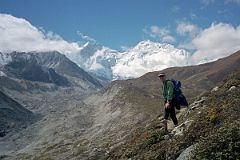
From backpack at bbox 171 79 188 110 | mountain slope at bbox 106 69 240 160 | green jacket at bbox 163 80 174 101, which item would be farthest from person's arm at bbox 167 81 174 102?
mountain slope at bbox 106 69 240 160

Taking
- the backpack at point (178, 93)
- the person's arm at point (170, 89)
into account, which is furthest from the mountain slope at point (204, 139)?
the person's arm at point (170, 89)

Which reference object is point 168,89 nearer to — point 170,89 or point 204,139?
point 170,89

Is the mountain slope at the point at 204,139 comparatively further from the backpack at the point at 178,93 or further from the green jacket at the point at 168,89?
the green jacket at the point at 168,89

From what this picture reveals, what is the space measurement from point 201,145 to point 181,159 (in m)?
1.89

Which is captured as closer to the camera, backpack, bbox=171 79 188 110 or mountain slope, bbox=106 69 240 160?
mountain slope, bbox=106 69 240 160

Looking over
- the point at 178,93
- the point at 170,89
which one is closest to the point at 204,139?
the point at 170,89

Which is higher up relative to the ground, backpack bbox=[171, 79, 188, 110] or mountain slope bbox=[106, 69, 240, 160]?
backpack bbox=[171, 79, 188, 110]

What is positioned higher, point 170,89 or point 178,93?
point 170,89

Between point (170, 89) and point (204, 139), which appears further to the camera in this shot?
point (170, 89)

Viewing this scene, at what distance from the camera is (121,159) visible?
982 inches

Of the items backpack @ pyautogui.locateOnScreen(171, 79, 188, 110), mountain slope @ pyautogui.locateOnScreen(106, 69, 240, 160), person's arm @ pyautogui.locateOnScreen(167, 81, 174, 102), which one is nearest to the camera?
mountain slope @ pyautogui.locateOnScreen(106, 69, 240, 160)

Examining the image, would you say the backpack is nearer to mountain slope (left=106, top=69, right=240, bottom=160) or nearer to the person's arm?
the person's arm

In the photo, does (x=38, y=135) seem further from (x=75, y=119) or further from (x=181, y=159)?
(x=181, y=159)

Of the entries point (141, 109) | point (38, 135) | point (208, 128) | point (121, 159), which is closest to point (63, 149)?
point (141, 109)
